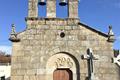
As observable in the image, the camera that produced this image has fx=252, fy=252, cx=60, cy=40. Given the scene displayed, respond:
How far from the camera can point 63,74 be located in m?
14.5

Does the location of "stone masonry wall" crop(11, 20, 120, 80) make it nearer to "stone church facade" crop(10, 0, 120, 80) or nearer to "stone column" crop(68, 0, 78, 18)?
Result: "stone church facade" crop(10, 0, 120, 80)

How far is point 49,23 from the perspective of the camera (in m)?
14.8

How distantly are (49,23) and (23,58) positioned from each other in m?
2.54

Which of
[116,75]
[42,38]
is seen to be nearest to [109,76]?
[116,75]

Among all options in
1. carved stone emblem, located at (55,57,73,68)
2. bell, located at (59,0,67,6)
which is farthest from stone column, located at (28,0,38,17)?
carved stone emblem, located at (55,57,73,68)

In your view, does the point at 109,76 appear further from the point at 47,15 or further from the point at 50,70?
the point at 47,15

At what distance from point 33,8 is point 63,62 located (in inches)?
142

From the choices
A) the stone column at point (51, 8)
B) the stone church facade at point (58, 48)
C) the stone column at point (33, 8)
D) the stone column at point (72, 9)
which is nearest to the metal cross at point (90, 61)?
the stone church facade at point (58, 48)

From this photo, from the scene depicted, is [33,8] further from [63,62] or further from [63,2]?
[63,62]

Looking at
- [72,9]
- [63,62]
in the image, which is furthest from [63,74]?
[72,9]

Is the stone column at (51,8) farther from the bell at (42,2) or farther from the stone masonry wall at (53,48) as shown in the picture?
the stone masonry wall at (53,48)

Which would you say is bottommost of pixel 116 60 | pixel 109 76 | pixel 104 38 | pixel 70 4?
pixel 109 76

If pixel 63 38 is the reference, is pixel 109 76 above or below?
below

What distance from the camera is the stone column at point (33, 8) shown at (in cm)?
1471
